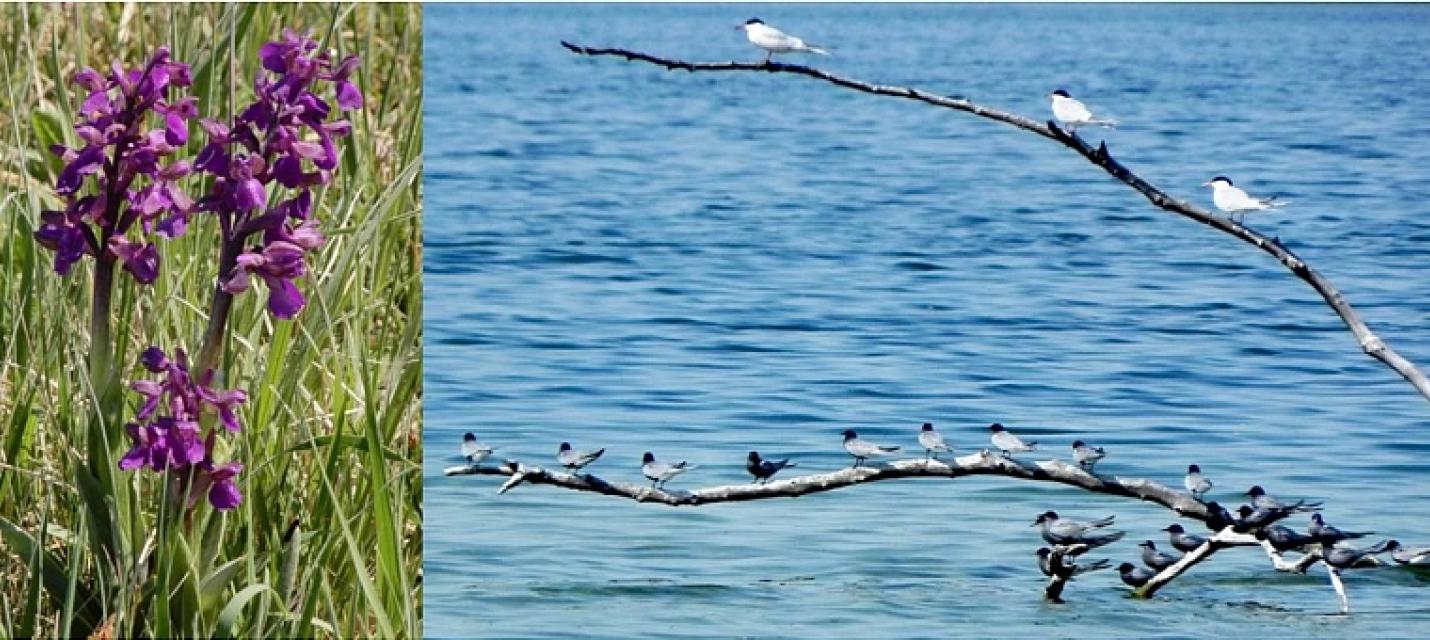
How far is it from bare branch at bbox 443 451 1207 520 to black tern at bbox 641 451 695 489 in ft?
0.05

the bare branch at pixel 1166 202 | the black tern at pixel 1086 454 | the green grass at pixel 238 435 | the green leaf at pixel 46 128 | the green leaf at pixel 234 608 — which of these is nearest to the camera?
the green leaf at pixel 234 608

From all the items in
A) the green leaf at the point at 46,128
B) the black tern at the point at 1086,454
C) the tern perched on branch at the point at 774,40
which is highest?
the tern perched on branch at the point at 774,40

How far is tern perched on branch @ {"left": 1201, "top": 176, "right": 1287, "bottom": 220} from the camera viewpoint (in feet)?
8.68

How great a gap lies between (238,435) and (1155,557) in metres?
1.26

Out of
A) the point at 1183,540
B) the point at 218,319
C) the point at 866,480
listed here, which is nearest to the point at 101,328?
the point at 218,319

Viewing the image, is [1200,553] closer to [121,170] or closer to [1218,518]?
[1218,518]

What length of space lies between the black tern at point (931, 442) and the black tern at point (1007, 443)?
7cm

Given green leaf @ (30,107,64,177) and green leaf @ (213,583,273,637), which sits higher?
green leaf @ (30,107,64,177)

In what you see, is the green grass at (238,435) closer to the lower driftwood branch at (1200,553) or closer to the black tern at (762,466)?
the black tern at (762,466)

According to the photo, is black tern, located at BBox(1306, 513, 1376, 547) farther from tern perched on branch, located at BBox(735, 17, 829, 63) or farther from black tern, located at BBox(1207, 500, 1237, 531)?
tern perched on branch, located at BBox(735, 17, 829, 63)

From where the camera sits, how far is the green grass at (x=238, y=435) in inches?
89.7

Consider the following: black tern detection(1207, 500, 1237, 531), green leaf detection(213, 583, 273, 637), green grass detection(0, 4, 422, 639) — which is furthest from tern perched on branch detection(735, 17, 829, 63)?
green leaf detection(213, 583, 273, 637)

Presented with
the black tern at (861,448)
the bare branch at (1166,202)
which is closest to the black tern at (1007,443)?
the black tern at (861,448)

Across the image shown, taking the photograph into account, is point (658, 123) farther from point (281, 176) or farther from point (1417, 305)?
point (1417, 305)
